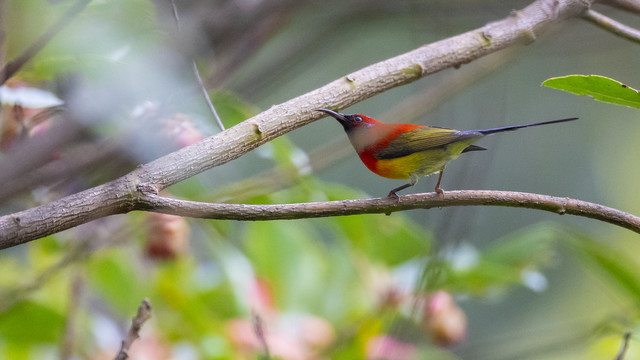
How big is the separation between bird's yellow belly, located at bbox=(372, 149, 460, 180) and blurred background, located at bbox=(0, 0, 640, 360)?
0.23 ft

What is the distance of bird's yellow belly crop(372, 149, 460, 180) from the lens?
173 centimetres

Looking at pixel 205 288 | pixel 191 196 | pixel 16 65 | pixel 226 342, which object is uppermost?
pixel 16 65

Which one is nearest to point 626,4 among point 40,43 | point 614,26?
point 614,26

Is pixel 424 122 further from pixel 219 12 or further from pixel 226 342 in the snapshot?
pixel 219 12

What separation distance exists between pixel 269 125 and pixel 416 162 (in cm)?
64

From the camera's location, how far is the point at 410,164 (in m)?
1.74

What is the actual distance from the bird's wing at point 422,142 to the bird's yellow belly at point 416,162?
0.01 m

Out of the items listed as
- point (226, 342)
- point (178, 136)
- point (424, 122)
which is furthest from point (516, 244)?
point (424, 122)

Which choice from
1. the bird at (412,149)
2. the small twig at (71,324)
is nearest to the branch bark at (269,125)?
the bird at (412,149)

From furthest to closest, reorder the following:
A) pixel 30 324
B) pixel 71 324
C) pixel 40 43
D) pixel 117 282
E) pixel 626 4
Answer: pixel 117 282
pixel 30 324
pixel 626 4
pixel 71 324
pixel 40 43

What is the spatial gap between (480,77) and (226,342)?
1.33m

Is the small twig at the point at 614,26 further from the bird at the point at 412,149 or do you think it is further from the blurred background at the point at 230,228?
the bird at the point at 412,149

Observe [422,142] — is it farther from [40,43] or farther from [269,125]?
[40,43]

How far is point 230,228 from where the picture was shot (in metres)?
2.09
